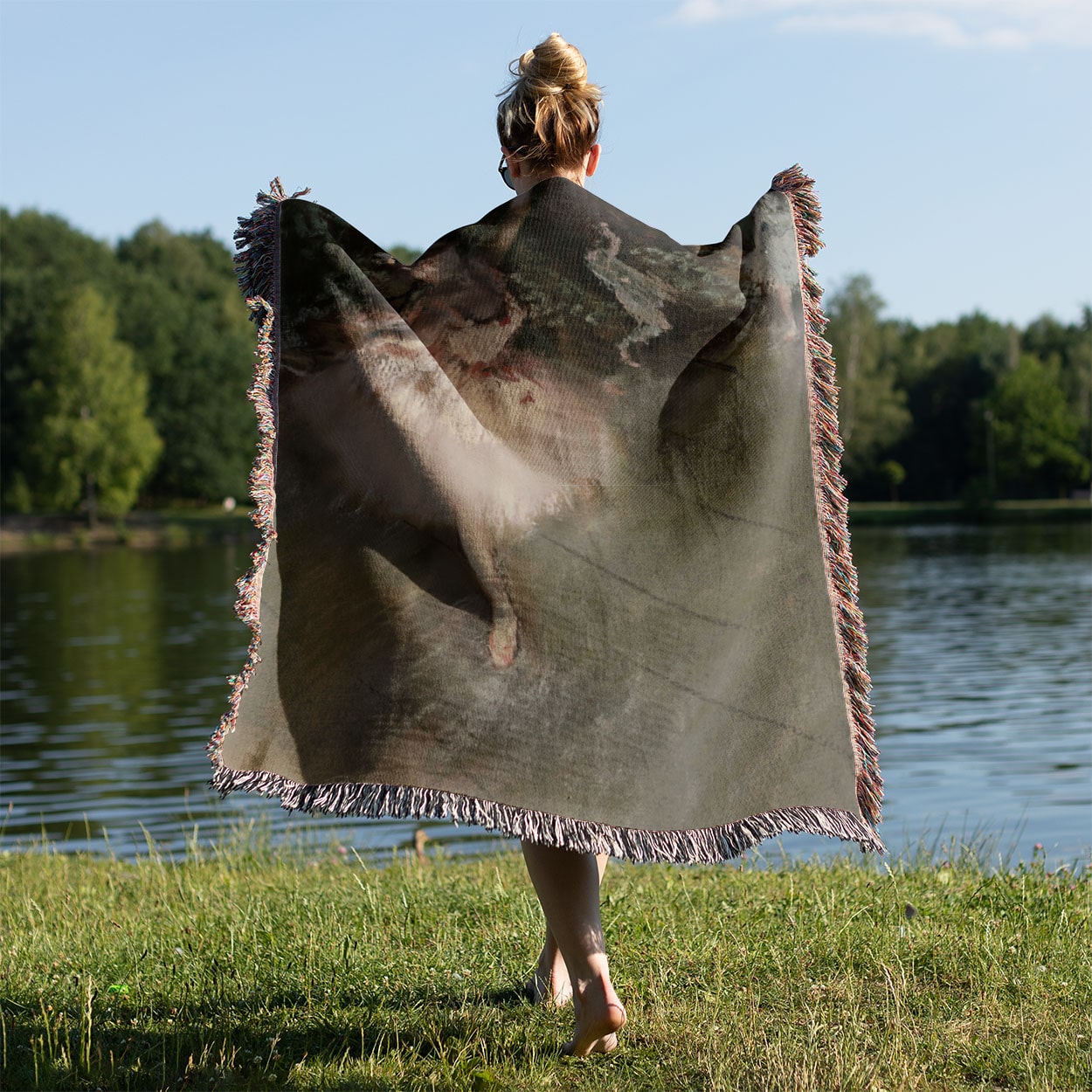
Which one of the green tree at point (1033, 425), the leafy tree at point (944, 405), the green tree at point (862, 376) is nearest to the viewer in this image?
the green tree at point (862, 376)

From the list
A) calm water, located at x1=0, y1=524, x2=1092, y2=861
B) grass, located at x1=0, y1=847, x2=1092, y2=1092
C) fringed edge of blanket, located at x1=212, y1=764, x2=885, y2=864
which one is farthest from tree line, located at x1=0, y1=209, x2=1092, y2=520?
fringed edge of blanket, located at x1=212, y1=764, x2=885, y2=864

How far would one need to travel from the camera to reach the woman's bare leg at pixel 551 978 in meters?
3.36

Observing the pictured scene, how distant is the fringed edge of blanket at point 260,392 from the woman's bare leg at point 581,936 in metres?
0.76

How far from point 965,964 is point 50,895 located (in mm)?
3610

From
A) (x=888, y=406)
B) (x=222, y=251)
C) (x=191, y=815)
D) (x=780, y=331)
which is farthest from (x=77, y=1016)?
(x=222, y=251)

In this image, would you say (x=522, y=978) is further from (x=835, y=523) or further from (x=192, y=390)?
(x=192, y=390)

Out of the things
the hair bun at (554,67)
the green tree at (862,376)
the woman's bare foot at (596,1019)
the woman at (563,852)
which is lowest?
the woman's bare foot at (596,1019)

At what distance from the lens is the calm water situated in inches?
370

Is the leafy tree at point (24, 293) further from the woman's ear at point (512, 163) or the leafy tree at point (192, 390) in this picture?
the woman's ear at point (512, 163)

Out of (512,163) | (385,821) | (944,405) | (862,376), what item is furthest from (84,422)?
(512,163)

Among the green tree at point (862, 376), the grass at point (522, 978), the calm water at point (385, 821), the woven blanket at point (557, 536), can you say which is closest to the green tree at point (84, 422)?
the calm water at point (385, 821)

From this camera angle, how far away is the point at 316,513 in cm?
320

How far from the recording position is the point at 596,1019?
9.73 ft

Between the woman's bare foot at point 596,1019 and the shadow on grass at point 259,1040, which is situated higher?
the woman's bare foot at point 596,1019
